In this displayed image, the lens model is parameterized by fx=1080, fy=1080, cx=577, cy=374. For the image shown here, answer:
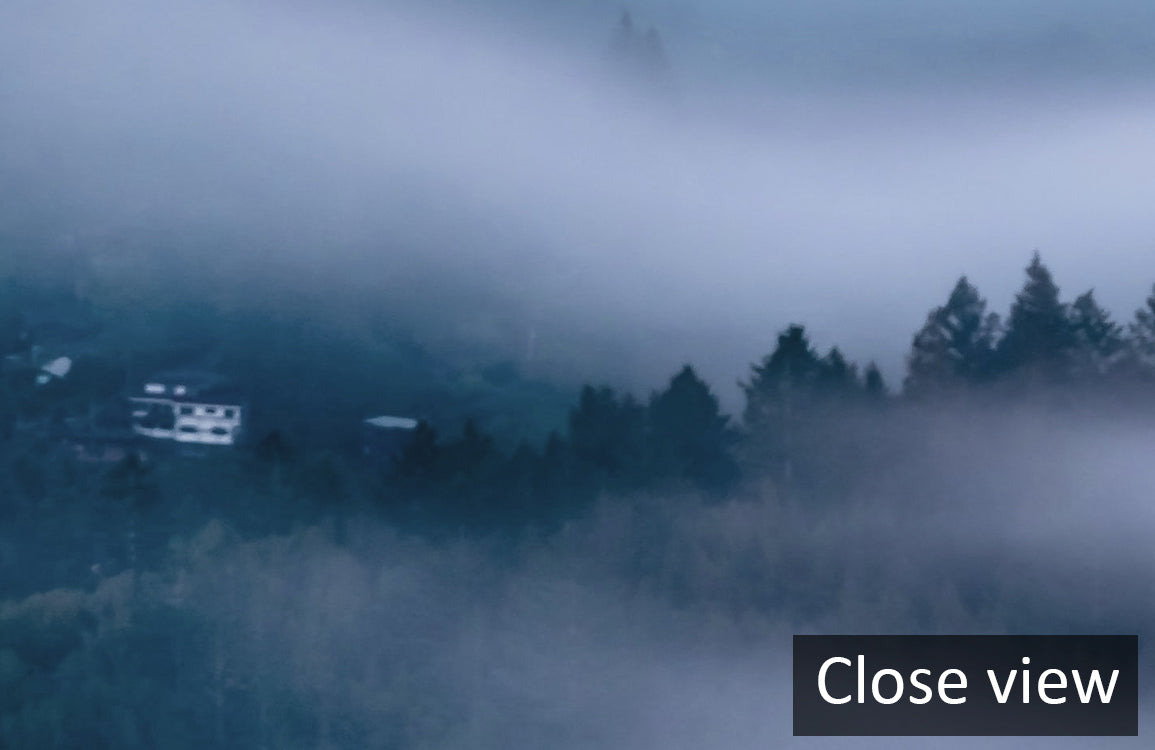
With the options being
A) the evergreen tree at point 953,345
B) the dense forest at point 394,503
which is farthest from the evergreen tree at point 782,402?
the evergreen tree at point 953,345

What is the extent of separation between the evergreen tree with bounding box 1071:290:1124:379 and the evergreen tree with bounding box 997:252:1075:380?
0.02 m

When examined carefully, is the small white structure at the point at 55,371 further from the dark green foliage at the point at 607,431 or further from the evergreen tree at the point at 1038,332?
the evergreen tree at the point at 1038,332

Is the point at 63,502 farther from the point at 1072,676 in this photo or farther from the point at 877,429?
the point at 1072,676

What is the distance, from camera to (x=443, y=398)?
8.94 feet

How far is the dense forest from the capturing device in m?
2.66

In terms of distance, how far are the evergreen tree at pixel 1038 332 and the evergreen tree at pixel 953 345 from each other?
0.16 feet

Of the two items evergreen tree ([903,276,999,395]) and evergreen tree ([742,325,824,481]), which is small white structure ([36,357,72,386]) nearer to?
evergreen tree ([742,325,824,481])

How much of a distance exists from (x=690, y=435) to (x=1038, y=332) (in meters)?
0.88

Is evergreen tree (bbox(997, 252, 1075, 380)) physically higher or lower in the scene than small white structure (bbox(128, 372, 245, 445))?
higher

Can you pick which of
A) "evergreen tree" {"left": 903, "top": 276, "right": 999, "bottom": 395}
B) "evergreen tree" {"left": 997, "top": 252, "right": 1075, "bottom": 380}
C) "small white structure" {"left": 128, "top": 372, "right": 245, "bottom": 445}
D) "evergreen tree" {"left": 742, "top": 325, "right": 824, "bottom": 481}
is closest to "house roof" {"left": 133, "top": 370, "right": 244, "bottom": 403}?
"small white structure" {"left": 128, "top": 372, "right": 245, "bottom": 445}

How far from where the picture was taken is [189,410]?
8.86ft

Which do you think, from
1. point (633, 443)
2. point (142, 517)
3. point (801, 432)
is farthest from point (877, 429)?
point (142, 517)

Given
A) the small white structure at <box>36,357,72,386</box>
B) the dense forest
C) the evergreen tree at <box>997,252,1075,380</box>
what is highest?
the evergreen tree at <box>997,252,1075,380</box>

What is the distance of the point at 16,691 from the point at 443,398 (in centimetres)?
130
